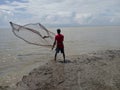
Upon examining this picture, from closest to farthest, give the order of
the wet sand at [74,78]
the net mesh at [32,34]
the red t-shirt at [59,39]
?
1. the wet sand at [74,78]
2. the red t-shirt at [59,39]
3. the net mesh at [32,34]

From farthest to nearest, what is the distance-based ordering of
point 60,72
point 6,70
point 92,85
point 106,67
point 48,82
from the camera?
1. point 6,70
2. point 106,67
3. point 60,72
4. point 48,82
5. point 92,85

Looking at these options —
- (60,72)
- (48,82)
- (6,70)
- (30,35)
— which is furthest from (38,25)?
(48,82)

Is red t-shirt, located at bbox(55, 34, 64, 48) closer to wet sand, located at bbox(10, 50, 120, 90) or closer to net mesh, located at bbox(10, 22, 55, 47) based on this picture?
wet sand, located at bbox(10, 50, 120, 90)

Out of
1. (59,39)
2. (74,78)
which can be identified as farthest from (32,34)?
(74,78)

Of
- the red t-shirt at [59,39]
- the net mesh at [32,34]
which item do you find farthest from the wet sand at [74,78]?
the net mesh at [32,34]

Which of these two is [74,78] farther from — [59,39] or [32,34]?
[32,34]

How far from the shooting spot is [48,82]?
11.0 metres

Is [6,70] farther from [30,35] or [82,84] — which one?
[82,84]

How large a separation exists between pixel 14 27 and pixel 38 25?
68.4 inches

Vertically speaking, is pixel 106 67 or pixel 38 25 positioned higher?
pixel 38 25

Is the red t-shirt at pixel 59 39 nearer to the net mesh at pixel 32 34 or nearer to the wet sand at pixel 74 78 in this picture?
the wet sand at pixel 74 78

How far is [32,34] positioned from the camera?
1634 centimetres

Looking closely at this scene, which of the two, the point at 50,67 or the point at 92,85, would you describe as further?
the point at 50,67

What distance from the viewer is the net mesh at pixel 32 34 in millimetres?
15908
